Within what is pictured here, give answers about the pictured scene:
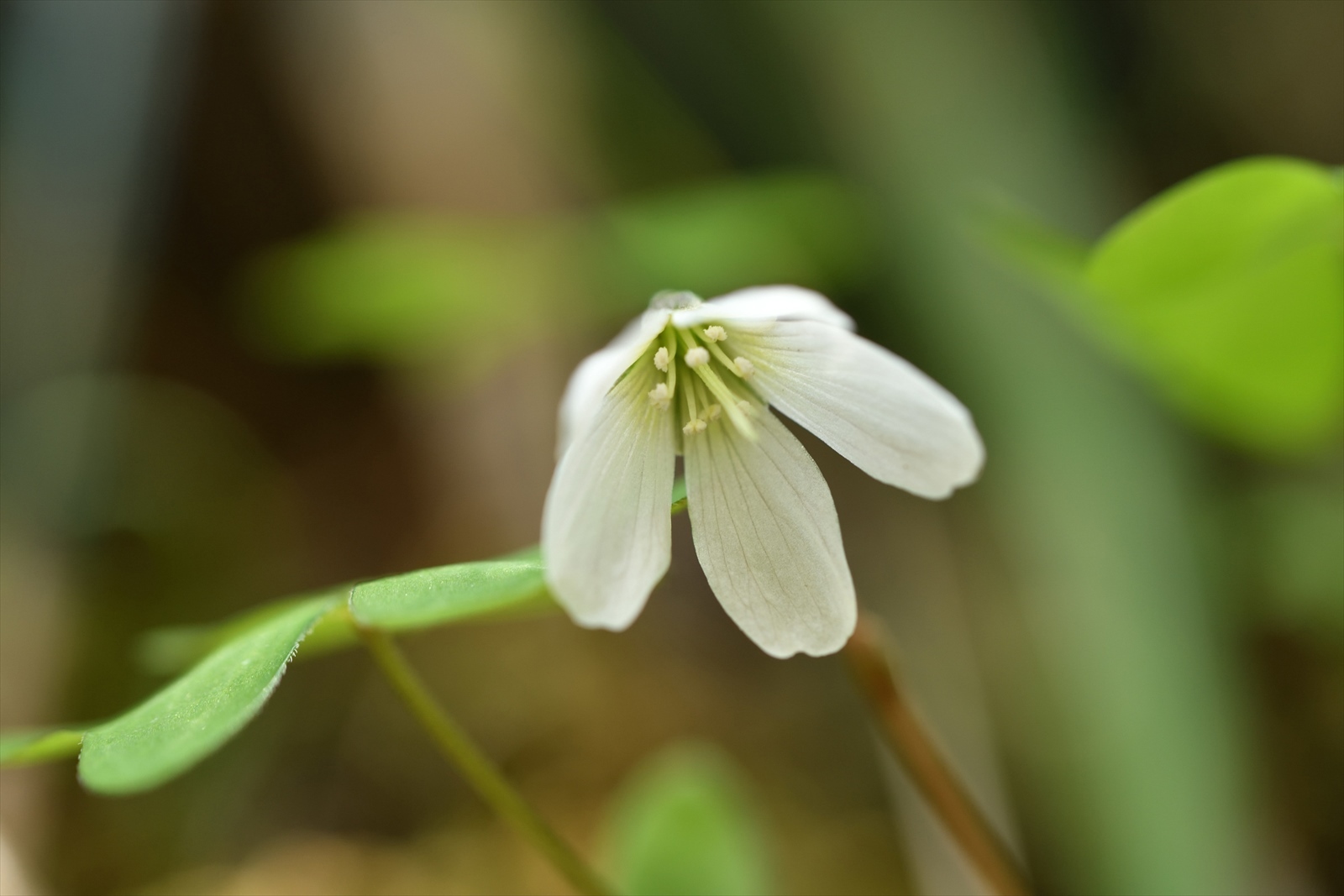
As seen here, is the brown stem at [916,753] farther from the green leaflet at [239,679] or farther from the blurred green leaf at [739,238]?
the blurred green leaf at [739,238]

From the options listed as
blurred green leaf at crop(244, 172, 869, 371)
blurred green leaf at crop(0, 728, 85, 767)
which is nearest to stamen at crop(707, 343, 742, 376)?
blurred green leaf at crop(0, 728, 85, 767)

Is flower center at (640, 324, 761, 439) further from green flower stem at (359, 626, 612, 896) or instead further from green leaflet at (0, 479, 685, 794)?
green flower stem at (359, 626, 612, 896)

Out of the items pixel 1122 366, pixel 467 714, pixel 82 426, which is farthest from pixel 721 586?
pixel 82 426

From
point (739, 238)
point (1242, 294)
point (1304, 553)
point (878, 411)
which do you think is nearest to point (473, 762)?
point (878, 411)

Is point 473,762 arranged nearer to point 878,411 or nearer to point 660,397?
point 660,397

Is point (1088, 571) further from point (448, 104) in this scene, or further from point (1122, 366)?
point (448, 104)
